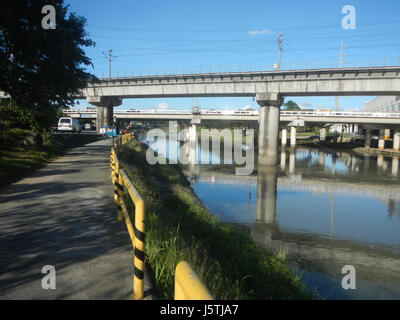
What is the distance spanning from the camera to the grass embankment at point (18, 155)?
13.4 m

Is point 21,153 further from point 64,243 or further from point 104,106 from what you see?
point 104,106

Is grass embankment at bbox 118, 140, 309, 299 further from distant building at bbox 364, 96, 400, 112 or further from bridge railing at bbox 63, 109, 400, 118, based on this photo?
distant building at bbox 364, 96, 400, 112

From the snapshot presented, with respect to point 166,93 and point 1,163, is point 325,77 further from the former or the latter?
point 1,163

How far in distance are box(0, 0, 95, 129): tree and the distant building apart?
95634 millimetres

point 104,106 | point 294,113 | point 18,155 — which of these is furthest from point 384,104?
point 18,155

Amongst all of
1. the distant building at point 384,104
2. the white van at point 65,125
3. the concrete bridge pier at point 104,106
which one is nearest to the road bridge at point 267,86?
the concrete bridge pier at point 104,106

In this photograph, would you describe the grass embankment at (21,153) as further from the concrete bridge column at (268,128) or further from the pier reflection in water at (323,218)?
the concrete bridge column at (268,128)

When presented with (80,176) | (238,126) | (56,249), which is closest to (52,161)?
(80,176)

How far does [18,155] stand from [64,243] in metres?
13.1

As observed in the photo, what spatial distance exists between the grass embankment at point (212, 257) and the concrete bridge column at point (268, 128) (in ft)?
90.2

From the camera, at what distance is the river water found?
432 inches

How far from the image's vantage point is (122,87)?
160 feet
